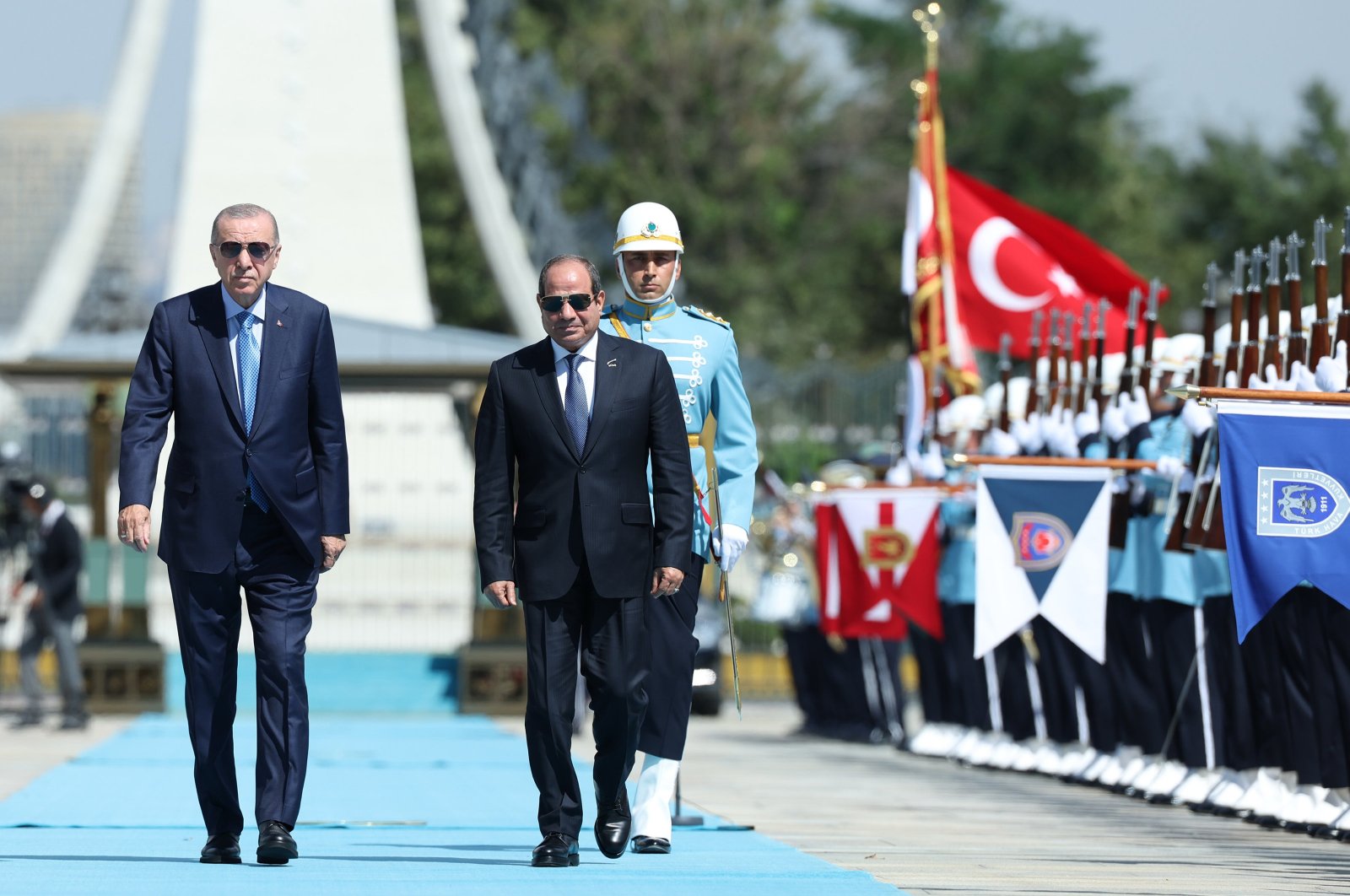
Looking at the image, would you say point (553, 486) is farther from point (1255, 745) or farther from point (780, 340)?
point (780, 340)

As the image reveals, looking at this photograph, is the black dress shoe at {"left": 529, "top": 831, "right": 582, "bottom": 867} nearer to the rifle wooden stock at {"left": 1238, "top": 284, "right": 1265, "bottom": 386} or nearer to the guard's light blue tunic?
the guard's light blue tunic

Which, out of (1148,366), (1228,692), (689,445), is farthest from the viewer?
(1148,366)

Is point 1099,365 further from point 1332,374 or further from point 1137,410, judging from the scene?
point 1332,374

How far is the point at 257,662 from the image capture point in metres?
7.51

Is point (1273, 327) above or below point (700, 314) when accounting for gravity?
above

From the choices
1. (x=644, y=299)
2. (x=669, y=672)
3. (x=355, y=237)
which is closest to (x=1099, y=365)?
(x=644, y=299)

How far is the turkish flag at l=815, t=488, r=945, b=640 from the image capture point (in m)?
15.2

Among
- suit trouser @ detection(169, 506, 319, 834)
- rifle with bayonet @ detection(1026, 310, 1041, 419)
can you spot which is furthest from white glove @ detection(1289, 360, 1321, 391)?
suit trouser @ detection(169, 506, 319, 834)

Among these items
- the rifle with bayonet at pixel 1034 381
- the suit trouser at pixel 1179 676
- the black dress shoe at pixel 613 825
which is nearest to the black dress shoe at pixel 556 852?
the black dress shoe at pixel 613 825

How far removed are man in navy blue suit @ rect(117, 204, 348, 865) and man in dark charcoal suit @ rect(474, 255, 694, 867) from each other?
1.78 ft

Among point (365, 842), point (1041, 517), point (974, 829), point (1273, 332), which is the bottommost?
point (974, 829)

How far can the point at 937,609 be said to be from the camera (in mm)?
15180

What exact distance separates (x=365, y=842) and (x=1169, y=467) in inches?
184

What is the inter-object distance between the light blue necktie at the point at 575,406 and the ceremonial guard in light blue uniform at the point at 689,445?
0.45m
